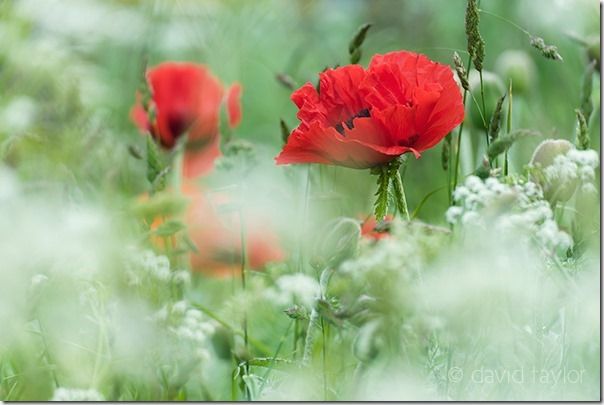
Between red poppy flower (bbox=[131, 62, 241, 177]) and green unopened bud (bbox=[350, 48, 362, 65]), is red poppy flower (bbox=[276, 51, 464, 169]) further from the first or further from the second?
red poppy flower (bbox=[131, 62, 241, 177])

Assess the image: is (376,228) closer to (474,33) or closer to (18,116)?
(474,33)

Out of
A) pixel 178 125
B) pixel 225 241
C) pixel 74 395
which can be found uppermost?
pixel 178 125

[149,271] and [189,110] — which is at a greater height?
[189,110]

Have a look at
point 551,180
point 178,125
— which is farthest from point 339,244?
point 178,125

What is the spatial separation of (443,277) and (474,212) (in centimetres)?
5

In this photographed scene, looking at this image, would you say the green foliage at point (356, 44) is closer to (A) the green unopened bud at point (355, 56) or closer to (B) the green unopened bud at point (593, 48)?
(A) the green unopened bud at point (355, 56)

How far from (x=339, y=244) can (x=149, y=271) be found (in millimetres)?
142

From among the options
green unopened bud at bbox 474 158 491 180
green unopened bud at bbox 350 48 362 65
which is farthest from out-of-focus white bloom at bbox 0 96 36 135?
green unopened bud at bbox 474 158 491 180

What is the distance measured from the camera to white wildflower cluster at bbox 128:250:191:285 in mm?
900

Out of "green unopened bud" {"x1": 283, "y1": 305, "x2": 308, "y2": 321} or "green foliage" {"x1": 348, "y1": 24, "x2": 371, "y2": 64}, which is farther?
"green foliage" {"x1": 348, "y1": 24, "x2": 371, "y2": 64}

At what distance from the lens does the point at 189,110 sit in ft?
3.97

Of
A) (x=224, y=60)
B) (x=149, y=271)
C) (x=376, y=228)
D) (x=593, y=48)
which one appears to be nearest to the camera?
(x=376, y=228)

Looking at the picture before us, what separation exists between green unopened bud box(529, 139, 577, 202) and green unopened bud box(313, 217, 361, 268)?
12 cm

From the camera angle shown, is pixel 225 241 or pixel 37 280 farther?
pixel 225 241
